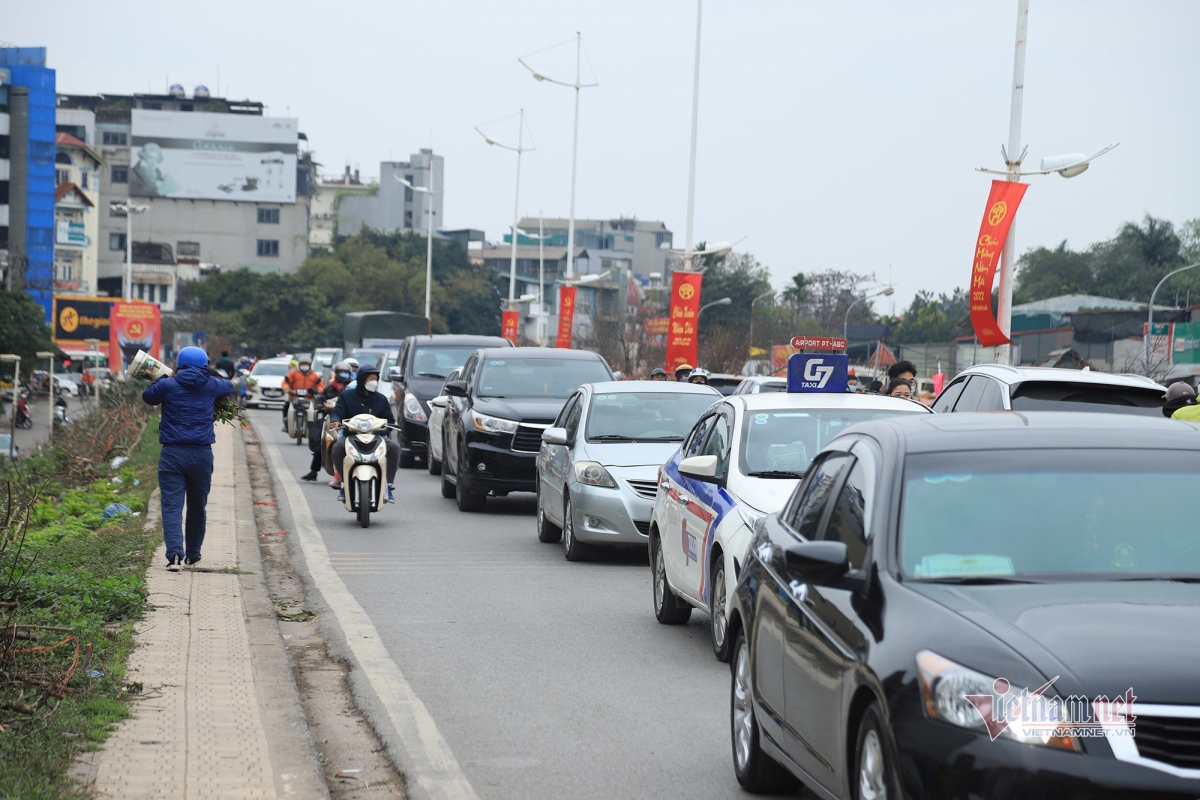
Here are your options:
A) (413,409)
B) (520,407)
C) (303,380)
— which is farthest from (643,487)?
(303,380)

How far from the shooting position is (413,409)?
2375cm

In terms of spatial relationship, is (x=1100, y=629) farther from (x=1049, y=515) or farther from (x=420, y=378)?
(x=420, y=378)

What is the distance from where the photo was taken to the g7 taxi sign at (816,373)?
42.6ft

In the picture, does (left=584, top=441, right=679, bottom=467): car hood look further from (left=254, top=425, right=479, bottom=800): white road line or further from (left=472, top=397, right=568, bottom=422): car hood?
(left=472, top=397, right=568, bottom=422): car hood

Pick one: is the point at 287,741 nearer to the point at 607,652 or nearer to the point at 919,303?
the point at 607,652

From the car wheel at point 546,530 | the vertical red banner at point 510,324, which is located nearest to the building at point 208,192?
the vertical red banner at point 510,324

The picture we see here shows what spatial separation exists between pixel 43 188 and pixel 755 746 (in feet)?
326

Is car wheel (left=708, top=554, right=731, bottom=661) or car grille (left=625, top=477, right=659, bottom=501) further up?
car grille (left=625, top=477, right=659, bottom=501)

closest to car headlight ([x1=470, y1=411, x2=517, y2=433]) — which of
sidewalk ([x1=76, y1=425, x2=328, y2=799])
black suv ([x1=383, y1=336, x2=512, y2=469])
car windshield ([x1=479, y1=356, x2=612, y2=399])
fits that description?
car windshield ([x1=479, y1=356, x2=612, y2=399])

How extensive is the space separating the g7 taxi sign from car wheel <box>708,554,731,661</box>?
14.8 feet

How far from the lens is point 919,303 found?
14262cm

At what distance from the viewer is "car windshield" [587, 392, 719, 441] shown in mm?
13836

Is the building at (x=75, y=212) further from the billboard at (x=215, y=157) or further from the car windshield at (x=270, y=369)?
the car windshield at (x=270, y=369)

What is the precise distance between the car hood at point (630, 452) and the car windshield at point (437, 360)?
37.0ft
